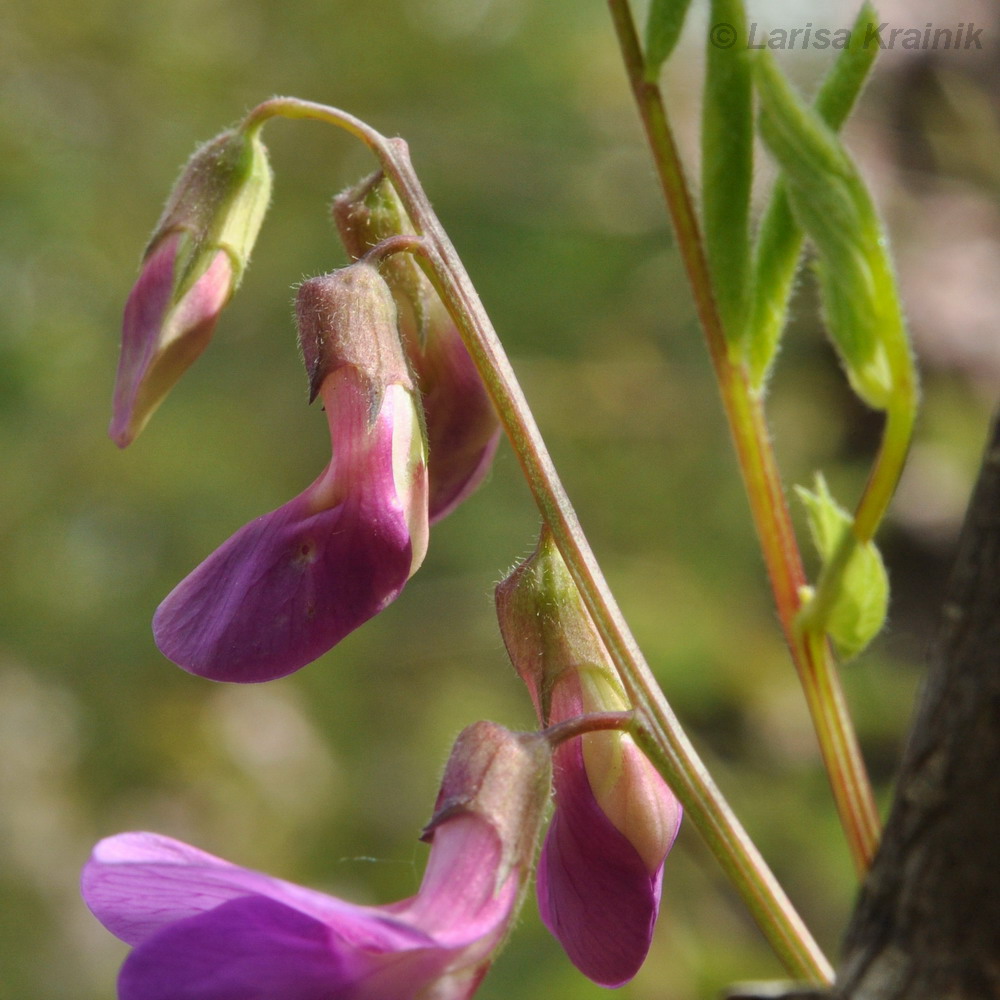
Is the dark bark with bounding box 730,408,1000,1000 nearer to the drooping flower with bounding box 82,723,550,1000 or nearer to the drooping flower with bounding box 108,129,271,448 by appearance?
the drooping flower with bounding box 82,723,550,1000

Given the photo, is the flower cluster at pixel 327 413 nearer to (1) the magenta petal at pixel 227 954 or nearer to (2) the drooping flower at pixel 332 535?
(2) the drooping flower at pixel 332 535

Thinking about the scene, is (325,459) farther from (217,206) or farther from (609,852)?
(609,852)

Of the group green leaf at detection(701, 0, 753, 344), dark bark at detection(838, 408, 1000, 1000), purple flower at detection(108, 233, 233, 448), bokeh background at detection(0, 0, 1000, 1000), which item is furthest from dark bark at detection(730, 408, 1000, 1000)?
bokeh background at detection(0, 0, 1000, 1000)

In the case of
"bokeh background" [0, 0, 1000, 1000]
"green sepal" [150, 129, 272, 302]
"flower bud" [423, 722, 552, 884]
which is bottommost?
"bokeh background" [0, 0, 1000, 1000]

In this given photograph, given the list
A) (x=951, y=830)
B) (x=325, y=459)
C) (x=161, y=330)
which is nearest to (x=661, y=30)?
(x=161, y=330)

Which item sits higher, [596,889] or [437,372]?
[437,372]

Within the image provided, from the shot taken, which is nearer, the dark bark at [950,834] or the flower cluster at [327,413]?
the dark bark at [950,834]

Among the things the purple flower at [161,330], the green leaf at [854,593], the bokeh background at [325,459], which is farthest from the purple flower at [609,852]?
the bokeh background at [325,459]
